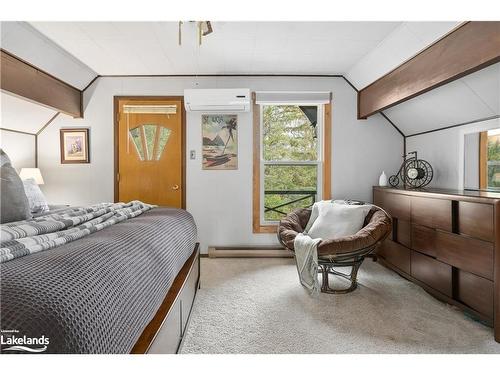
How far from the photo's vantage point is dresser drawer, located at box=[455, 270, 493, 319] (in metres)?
1.88

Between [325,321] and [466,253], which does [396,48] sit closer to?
[466,253]

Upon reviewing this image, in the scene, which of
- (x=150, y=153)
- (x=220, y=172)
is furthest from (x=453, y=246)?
(x=150, y=153)

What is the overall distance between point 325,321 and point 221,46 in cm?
266

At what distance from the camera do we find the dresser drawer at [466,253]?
1.88 m

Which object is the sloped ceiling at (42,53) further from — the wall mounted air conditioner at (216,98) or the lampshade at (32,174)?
the wall mounted air conditioner at (216,98)

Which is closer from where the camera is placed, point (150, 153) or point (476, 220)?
point (476, 220)

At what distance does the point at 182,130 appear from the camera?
3678 millimetres

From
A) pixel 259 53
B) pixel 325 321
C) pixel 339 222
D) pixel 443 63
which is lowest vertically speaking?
pixel 325 321

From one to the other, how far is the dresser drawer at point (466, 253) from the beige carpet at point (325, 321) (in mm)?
375

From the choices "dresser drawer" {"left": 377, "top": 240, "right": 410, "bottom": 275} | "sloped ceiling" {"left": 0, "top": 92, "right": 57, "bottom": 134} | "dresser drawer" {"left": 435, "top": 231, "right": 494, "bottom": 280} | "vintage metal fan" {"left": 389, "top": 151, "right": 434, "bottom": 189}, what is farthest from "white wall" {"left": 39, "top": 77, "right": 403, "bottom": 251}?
"dresser drawer" {"left": 435, "top": 231, "right": 494, "bottom": 280}

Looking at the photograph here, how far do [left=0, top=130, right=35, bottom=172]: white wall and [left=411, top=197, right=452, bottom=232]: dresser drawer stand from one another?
14.4ft

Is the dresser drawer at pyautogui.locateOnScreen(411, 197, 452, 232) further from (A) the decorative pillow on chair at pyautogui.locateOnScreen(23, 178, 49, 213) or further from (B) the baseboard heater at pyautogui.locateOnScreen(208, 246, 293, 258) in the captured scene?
(A) the decorative pillow on chair at pyautogui.locateOnScreen(23, 178, 49, 213)

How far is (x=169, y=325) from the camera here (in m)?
1.32

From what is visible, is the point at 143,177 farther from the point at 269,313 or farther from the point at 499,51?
the point at 499,51
